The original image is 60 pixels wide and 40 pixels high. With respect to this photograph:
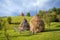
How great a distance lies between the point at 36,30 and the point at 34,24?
56.7 inches

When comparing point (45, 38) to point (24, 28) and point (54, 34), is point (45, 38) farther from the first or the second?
point (24, 28)

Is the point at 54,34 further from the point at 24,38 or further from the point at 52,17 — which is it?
the point at 52,17

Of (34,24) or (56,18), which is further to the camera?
(56,18)

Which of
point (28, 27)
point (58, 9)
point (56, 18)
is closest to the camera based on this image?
point (28, 27)

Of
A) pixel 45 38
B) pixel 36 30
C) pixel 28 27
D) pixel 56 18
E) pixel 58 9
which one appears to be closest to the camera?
pixel 45 38

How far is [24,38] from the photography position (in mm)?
33125

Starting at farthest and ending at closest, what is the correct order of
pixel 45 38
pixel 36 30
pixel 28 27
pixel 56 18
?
pixel 56 18 → pixel 28 27 → pixel 36 30 → pixel 45 38

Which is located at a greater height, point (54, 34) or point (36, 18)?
point (36, 18)

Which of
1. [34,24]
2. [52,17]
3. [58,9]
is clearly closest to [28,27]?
[34,24]

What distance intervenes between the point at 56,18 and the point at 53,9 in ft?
55.5

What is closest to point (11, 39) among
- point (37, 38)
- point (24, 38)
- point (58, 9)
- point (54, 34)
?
point (24, 38)

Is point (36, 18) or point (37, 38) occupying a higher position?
point (36, 18)

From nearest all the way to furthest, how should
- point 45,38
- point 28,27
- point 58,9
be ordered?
point 45,38
point 28,27
point 58,9

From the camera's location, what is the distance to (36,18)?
40.8 m
